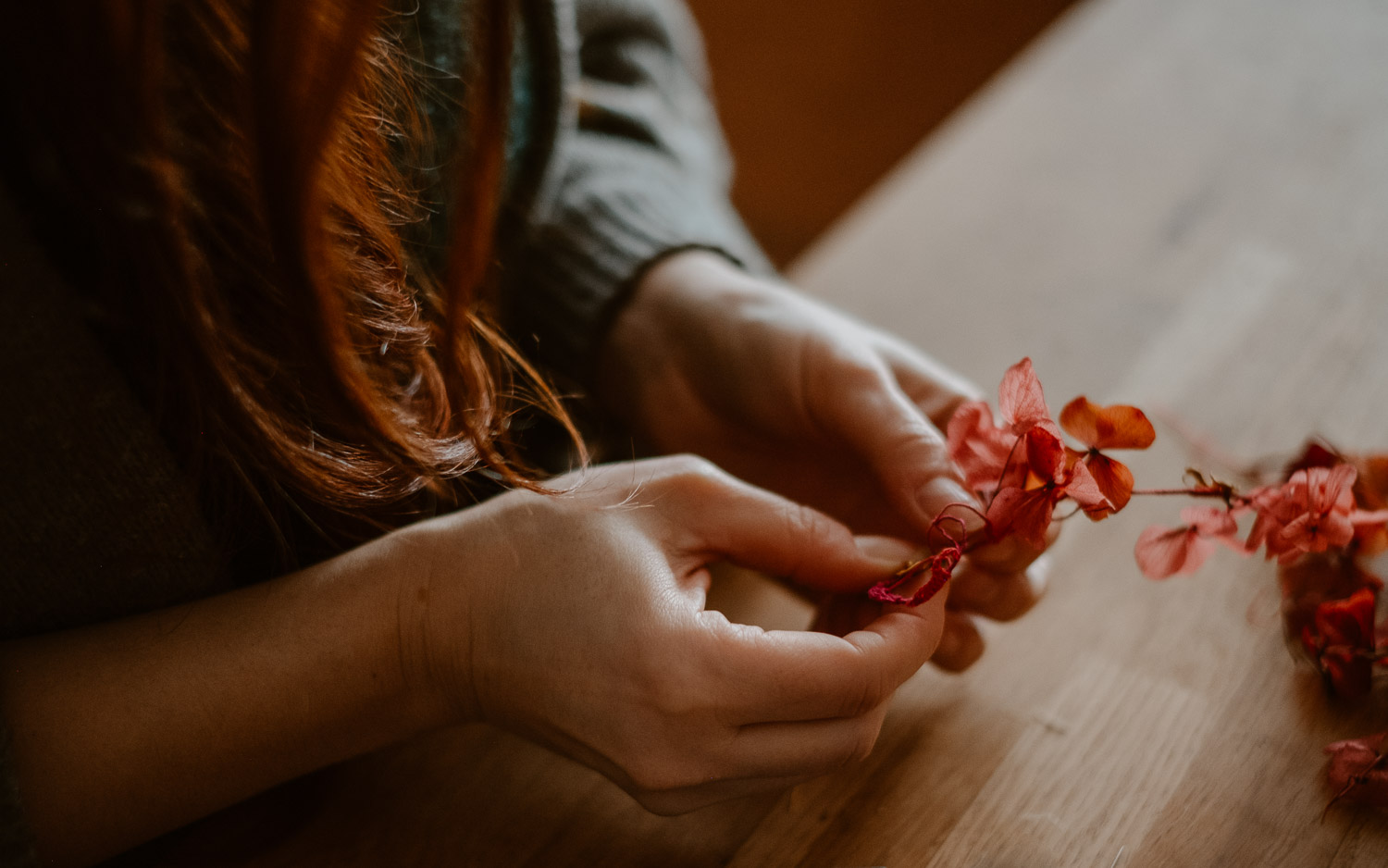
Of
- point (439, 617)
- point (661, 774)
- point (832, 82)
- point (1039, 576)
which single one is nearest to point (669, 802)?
point (661, 774)

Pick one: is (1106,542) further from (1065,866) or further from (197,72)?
(197,72)

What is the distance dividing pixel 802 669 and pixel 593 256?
353 millimetres

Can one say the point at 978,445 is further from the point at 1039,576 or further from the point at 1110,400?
the point at 1110,400

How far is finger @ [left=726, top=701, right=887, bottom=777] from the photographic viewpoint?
1.23 feet

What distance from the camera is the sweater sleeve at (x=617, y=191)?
2.06 ft

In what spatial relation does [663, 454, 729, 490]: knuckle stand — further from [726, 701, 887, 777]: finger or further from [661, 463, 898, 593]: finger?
[726, 701, 887, 777]: finger

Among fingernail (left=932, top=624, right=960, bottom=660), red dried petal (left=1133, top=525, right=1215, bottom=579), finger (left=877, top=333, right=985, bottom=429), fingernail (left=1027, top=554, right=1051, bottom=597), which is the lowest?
fingernail (left=932, top=624, right=960, bottom=660)

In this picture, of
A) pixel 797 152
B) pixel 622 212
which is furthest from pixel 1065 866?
pixel 797 152

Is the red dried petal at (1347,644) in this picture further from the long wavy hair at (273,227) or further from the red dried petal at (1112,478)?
the long wavy hair at (273,227)

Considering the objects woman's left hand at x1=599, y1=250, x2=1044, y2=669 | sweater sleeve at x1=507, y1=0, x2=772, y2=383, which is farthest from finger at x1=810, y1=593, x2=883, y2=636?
sweater sleeve at x1=507, y1=0, x2=772, y2=383

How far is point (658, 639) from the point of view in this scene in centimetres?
37

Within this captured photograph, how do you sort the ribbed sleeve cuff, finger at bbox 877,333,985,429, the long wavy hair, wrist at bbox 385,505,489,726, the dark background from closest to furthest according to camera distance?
the long wavy hair
wrist at bbox 385,505,489,726
finger at bbox 877,333,985,429
the ribbed sleeve cuff
the dark background

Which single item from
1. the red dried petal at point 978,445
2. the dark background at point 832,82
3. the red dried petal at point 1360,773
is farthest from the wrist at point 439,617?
the dark background at point 832,82

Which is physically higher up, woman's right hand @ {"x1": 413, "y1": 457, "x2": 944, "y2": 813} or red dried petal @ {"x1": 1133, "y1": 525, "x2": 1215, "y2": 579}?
red dried petal @ {"x1": 1133, "y1": 525, "x2": 1215, "y2": 579}
